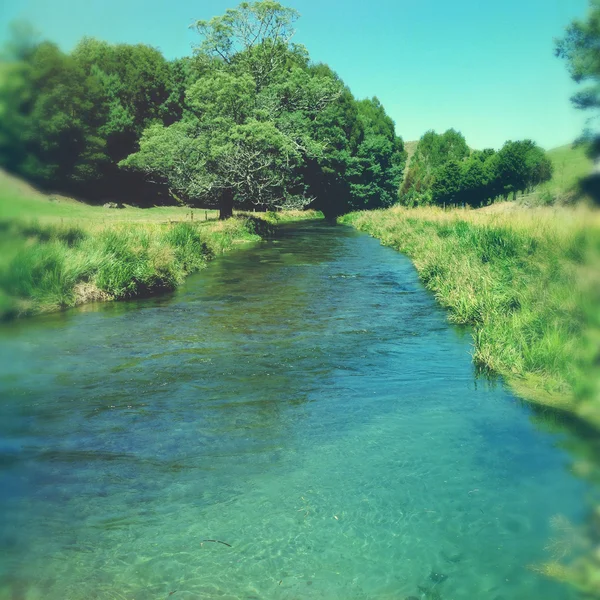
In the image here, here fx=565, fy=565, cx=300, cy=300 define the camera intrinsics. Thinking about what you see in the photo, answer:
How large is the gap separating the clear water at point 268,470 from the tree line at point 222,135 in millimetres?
2479

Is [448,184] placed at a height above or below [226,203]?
above

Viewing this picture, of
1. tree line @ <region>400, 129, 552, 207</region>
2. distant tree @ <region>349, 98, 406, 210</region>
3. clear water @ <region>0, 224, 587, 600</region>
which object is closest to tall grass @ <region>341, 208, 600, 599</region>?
clear water @ <region>0, 224, 587, 600</region>

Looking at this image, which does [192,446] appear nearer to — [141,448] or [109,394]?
[141,448]

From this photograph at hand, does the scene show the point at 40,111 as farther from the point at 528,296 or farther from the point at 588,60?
the point at 528,296

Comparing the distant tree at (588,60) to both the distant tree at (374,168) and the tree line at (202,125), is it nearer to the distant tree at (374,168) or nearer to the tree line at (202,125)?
the tree line at (202,125)

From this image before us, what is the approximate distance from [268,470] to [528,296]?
702 centimetres

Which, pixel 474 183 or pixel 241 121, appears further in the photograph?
pixel 474 183

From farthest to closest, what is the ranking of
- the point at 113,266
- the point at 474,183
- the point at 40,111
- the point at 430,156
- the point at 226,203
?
the point at 430,156 < the point at 474,183 < the point at 226,203 < the point at 113,266 < the point at 40,111

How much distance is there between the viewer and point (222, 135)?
98.3 ft

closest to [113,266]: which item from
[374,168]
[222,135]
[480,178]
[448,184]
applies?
[222,135]

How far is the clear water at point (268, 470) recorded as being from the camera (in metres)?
4.52

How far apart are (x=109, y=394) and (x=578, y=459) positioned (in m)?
7.92

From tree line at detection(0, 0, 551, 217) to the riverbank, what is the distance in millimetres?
1176

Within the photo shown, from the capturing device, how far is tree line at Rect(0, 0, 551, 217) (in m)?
1.37
